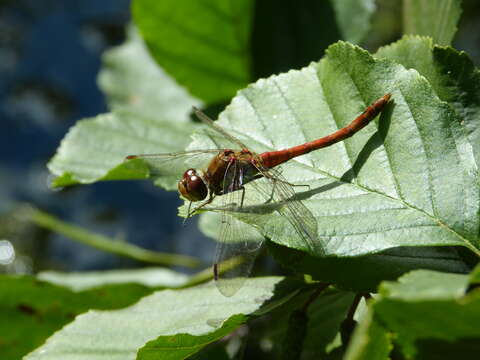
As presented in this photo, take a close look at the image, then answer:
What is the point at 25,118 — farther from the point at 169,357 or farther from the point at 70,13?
the point at 169,357

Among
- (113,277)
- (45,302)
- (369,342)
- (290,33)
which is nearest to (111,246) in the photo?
(113,277)

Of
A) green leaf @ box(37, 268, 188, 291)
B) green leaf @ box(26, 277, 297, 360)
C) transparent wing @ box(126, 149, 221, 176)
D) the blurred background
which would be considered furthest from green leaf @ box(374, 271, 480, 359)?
the blurred background

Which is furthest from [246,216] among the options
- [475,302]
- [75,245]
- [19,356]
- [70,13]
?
[70,13]

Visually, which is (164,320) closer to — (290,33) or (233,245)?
(233,245)

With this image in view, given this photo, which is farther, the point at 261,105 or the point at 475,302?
the point at 261,105

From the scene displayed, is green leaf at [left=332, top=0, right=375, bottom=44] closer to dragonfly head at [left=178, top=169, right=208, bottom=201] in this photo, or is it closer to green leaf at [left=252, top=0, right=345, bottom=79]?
green leaf at [left=252, top=0, right=345, bottom=79]

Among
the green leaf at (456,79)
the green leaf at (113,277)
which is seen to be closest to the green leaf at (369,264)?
the green leaf at (456,79)

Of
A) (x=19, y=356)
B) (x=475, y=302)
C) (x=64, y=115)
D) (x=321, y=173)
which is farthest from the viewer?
(x=64, y=115)
